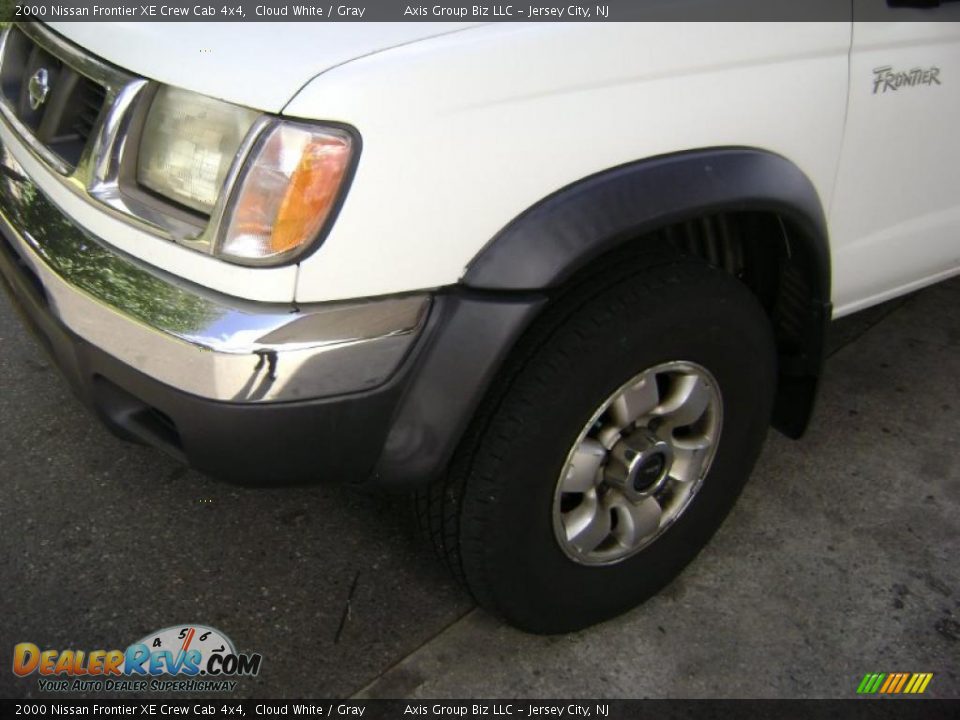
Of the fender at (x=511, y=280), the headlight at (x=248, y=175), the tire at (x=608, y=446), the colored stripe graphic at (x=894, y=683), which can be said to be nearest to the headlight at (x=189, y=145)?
the headlight at (x=248, y=175)

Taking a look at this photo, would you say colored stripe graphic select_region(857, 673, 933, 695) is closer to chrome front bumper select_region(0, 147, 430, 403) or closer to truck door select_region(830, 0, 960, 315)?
truck door select_region(830, 0, 960, 315)

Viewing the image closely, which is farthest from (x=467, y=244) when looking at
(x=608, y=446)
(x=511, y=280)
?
(x=608, y=446)

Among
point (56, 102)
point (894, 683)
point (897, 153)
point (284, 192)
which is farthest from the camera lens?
point (897, 153)

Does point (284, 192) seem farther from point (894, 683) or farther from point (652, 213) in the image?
point (894, 683)

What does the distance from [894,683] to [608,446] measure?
0.86 meters

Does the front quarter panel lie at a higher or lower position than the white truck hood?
lower

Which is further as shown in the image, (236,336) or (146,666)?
(146,666)

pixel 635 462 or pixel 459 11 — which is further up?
pixel 459 11

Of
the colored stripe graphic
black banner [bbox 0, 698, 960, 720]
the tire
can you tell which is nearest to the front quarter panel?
the tire

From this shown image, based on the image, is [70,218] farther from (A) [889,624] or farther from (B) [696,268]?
(A) [889,624]

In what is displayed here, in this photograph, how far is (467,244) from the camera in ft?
5.70

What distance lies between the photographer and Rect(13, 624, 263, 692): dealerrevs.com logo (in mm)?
2148

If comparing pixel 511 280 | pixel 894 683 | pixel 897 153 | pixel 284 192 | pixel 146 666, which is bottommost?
pixel 894 683

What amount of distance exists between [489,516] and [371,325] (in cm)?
49
